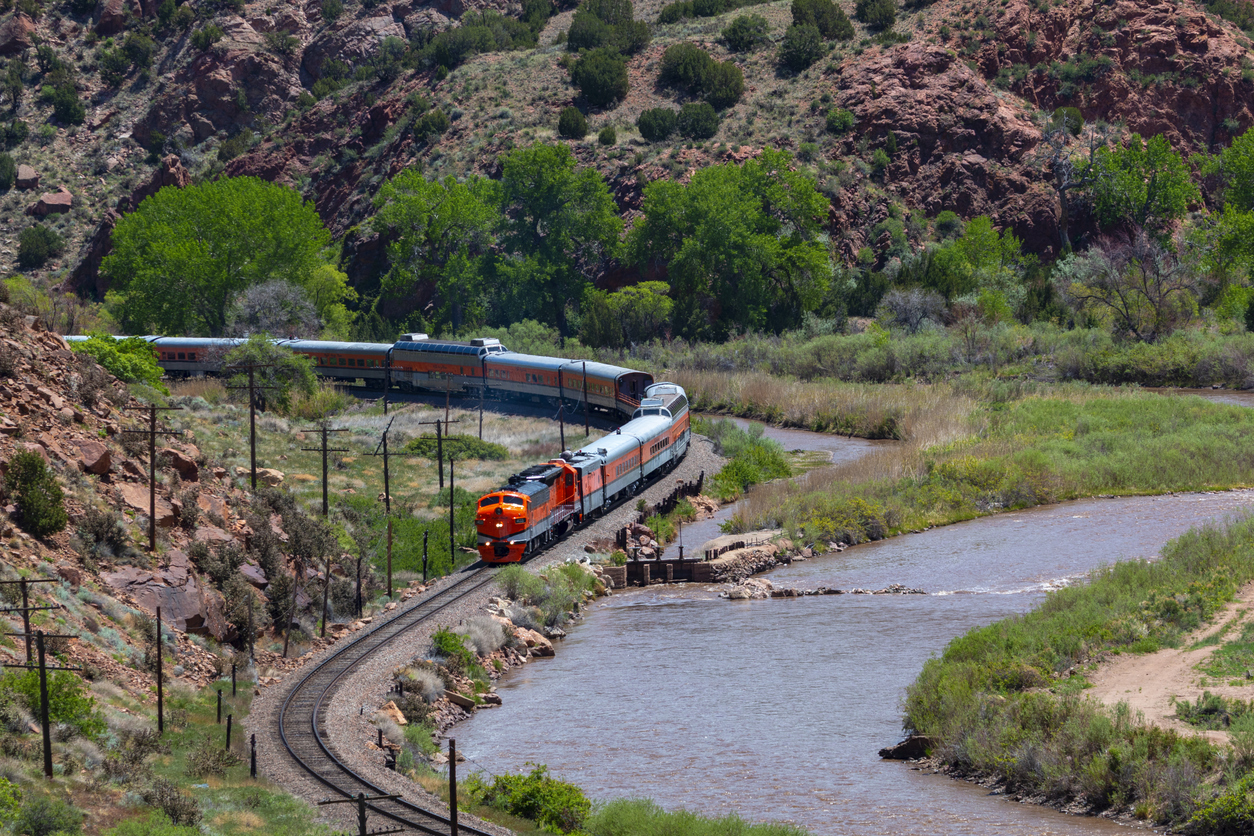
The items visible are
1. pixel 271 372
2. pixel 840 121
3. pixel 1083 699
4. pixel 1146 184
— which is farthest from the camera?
pixel 840 121

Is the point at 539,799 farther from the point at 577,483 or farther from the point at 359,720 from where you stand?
the point at 577,483

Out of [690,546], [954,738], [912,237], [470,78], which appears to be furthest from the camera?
[470,78]

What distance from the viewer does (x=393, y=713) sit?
27.9m

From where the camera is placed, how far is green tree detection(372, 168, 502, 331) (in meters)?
99.8

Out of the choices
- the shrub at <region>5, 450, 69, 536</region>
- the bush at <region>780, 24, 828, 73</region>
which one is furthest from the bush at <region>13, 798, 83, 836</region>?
the bush at <region>780, 24, 828, 73</region>

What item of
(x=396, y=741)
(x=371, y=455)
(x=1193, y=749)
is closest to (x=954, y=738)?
(x=1193, y=749)

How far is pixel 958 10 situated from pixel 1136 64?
1677 cm

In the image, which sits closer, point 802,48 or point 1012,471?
point 1012,471

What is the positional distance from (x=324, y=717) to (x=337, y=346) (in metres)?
57.7

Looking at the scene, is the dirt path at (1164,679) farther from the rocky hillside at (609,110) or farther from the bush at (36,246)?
the bush at (36,246)

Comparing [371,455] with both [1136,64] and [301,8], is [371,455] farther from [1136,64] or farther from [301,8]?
[301,8]

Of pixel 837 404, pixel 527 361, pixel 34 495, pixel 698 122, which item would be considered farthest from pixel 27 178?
pixel 34 495

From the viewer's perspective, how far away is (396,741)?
86.5 ft

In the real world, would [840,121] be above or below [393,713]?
above
